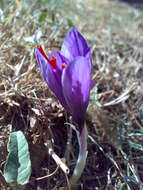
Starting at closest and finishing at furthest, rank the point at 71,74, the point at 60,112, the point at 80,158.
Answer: the point at 71,74 < the point at 80,158 < the point at 60,112

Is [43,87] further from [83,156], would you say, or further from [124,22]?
[124,22]

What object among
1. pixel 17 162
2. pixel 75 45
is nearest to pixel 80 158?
pixel 17 162

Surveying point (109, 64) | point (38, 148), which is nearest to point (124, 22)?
point (109, 64)

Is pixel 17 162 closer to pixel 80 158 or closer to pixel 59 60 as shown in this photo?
pixel 80 158

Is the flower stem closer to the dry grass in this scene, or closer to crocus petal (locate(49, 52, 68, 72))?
the dry grass

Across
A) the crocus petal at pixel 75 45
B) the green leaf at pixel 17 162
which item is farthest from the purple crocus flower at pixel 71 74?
the green leaf at pixel 17 162

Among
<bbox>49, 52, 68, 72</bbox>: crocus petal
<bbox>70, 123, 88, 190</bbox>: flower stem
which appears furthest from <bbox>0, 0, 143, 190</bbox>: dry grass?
<bbox>49, 52, 68, 72</bbox>: crocus petal

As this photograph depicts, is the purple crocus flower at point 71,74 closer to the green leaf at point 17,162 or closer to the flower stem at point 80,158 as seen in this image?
the flower stem at point 80,158
